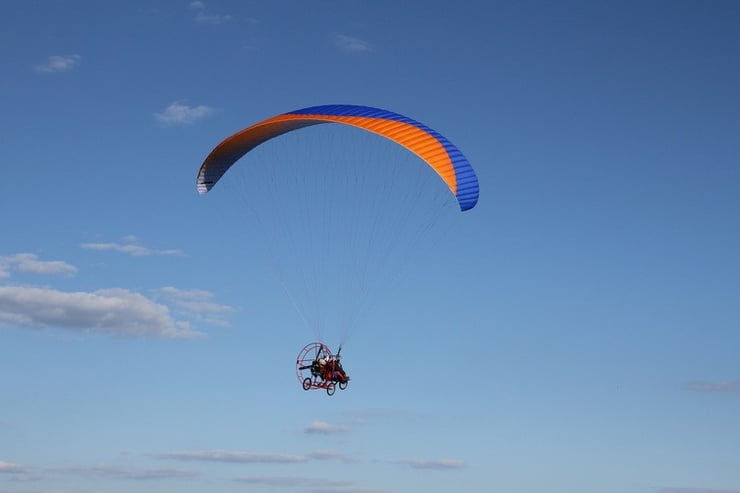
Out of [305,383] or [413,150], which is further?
[305,383]

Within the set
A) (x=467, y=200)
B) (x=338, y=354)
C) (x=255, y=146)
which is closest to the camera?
(x=467, y=200)

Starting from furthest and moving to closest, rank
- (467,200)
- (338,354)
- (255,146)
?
(255,146) < (338,354) < (467,200)

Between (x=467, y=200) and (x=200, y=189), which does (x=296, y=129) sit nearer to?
(x=200, y=189)

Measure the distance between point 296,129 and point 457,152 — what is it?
24.7 ft

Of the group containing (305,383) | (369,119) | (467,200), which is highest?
(369,119)

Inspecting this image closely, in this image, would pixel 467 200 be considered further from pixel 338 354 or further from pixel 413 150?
pixel 338 354

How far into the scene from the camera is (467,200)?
43219mm

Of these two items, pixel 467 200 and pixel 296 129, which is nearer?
pixel 467 200

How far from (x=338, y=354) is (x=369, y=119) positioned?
903cm

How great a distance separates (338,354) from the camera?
154 ft

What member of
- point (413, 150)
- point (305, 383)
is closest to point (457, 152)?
point (413, 150)

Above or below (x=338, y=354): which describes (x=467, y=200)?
above

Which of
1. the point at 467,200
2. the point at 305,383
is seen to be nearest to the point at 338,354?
the point at 305,383

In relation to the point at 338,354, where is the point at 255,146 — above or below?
above
